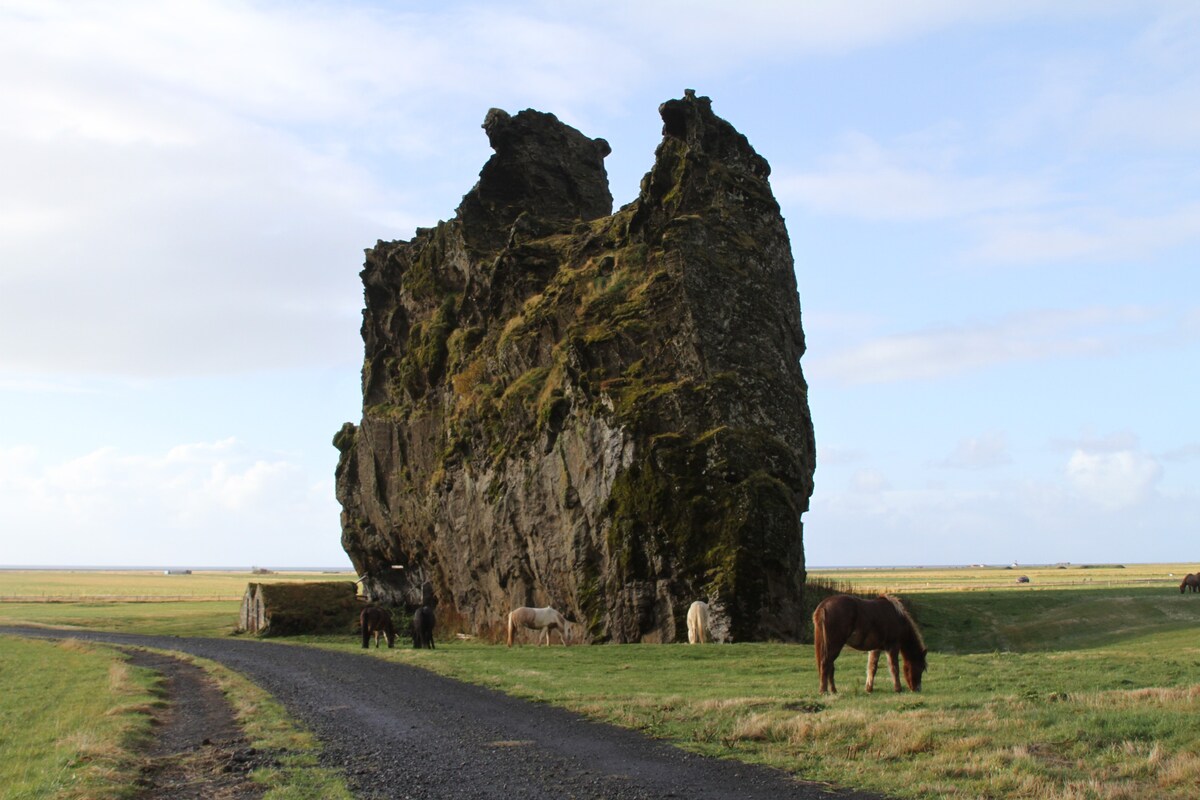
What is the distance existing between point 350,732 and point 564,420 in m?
30.7

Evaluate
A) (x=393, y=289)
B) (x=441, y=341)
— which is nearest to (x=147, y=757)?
(x=441, y=341)

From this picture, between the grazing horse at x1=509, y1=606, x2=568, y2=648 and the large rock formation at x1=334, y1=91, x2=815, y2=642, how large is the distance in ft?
3.37

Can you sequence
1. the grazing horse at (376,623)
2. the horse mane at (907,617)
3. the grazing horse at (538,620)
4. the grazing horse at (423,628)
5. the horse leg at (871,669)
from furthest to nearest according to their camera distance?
the grazing horse at (376,623)
the grazing horse at (538,620)
the grazing horse at (423,628)
the horse leg at (871,669)
the horse mane at (907,617)

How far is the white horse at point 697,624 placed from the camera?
1545 inches

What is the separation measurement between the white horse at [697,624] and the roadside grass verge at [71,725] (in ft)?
61.2

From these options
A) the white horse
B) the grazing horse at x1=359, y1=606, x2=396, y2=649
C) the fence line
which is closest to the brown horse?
the white horse

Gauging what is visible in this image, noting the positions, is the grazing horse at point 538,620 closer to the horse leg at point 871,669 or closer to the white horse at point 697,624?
the white horse at point 697,624

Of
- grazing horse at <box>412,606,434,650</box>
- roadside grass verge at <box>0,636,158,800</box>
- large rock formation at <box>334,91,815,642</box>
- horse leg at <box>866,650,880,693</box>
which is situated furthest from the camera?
grazing horse at <box>412,606,434,650</box>

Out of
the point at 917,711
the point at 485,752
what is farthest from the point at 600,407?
the point at 485,752

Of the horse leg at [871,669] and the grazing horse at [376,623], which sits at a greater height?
the horse leg at [871,669]

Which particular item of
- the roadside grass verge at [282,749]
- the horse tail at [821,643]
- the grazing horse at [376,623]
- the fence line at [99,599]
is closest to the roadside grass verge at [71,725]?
the roadside grass verge at [282,749]

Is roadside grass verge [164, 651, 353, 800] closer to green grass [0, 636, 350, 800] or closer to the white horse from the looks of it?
green grass [0, 636, 350, 800]

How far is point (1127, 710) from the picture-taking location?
658 inches

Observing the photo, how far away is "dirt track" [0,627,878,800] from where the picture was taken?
13.9m
